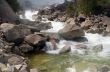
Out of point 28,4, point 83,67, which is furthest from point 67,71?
point 28,4

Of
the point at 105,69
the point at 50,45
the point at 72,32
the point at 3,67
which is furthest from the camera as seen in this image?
the point at 72,32

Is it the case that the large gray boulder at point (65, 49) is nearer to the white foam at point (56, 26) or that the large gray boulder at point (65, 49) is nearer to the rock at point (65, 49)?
the rock at point (65, 49)

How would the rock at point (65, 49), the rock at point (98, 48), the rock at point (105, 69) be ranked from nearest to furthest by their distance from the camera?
the rock at point (105, 69)
the rock at point (65, 49)
the rock at point (98, 48)

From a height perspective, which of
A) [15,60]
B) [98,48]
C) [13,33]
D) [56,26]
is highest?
[13,33]

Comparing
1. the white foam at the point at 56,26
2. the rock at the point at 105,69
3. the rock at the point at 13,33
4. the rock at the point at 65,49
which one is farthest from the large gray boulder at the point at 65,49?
the white foam at the point at 56,26

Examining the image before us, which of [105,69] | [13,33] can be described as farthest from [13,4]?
[105,69]

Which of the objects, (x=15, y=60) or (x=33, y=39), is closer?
(x=15, y=60)

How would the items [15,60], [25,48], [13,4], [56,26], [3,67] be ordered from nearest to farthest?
[3,67], [15,60], [25,48], [56,26], [13,4]

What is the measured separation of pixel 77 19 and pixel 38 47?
10749 mm

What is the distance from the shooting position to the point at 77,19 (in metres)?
32.3

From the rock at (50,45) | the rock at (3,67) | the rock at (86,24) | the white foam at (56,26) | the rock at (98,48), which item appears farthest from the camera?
the white foam at (56,26)

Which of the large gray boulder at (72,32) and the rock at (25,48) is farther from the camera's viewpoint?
the large gray boulder at (72,32)

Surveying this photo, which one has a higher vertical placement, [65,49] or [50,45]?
[50,45]

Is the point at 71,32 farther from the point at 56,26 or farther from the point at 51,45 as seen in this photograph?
the point at 56,26
